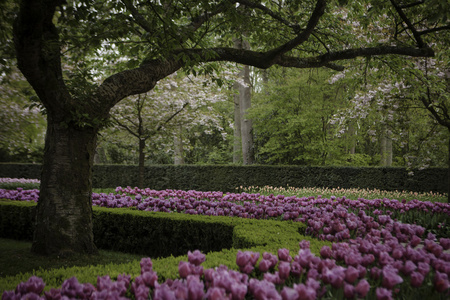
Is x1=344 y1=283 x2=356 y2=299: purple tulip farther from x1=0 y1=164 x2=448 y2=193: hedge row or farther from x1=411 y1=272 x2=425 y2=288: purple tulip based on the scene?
x1=0 y1=164 x2=448 y2=193: hedge row

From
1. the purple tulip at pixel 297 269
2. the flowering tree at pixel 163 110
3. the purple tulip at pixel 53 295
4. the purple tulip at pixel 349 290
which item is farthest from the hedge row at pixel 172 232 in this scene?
the flowering tree at pixel 163 110

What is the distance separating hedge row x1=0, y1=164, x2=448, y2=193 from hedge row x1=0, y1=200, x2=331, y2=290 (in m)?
8.96

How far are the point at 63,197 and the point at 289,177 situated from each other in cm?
1084

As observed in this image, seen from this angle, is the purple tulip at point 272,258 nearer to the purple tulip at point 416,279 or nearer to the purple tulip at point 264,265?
the purple tulip at point 264,265

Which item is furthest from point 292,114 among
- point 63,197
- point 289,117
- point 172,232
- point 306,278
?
point 306,278

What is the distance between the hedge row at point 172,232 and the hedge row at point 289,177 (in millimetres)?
8955

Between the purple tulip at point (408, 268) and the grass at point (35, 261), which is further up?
the purple tulip at point (408, 268)

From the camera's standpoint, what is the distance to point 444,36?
282 inches

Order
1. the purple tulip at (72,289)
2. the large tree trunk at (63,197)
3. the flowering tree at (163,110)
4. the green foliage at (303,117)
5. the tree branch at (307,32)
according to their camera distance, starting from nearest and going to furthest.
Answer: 1. the purple tulip at (72,289)
2. the large tree trunk at (63,197)
3. the tree branch at (307,32)
4. the flowering tree at (163,110)
5. the green foliage at (303,117)

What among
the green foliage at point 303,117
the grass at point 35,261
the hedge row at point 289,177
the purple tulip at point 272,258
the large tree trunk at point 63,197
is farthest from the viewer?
the green foliage at point 303,117

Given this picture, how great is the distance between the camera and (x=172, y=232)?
234 inches

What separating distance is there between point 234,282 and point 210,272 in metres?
A: 0.33

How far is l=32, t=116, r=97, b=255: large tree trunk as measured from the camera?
16.2 feet

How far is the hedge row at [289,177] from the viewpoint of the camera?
13.7 metres
